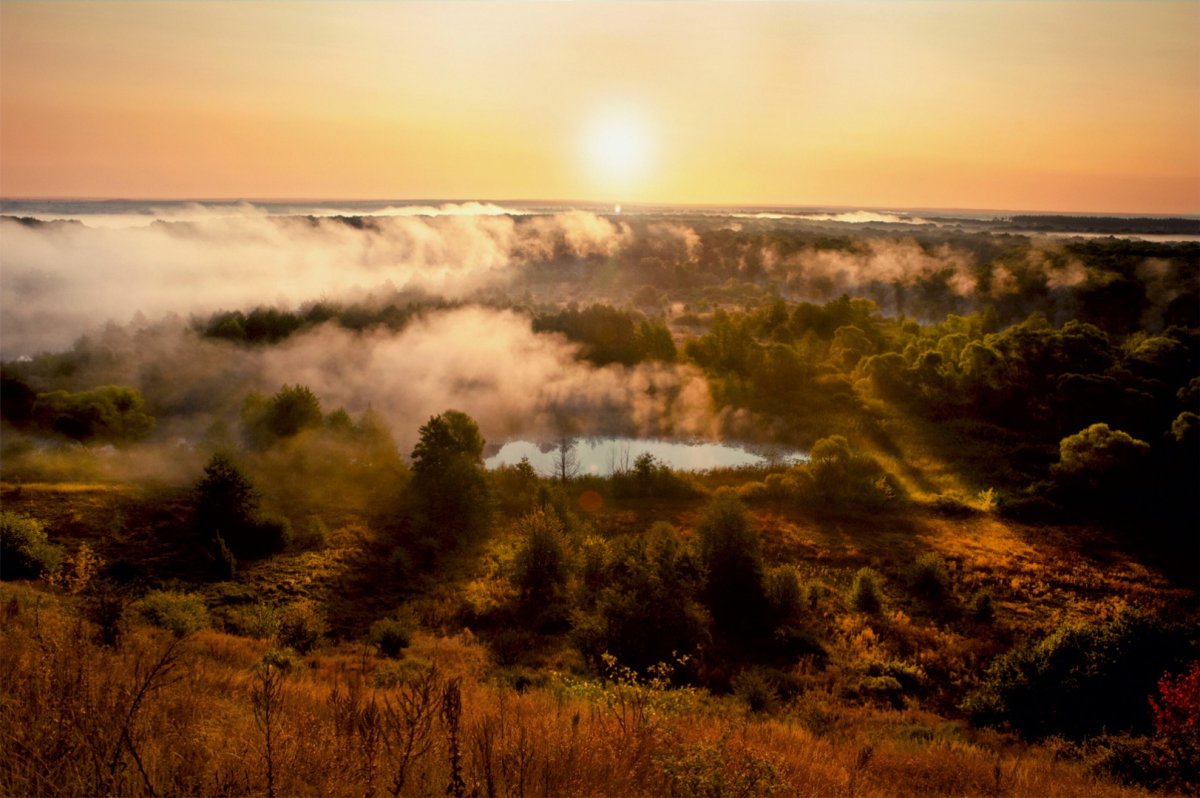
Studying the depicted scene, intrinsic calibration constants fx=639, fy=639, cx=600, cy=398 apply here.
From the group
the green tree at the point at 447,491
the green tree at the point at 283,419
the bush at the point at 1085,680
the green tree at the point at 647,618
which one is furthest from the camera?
the green tree at the point at 283,419

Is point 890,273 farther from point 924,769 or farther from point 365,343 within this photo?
point 924,769

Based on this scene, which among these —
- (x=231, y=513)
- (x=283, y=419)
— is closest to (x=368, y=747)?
(x=231, y=513)

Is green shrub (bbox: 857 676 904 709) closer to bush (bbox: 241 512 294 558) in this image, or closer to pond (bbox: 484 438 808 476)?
bush (bbox: 241 512 294 558)

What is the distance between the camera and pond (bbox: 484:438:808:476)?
4309 centimetres

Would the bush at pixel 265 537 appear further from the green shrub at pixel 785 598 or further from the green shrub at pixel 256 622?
the green shrub at pixel 785 598

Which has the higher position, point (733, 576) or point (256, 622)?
point (256, 622)

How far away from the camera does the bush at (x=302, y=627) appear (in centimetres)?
1878

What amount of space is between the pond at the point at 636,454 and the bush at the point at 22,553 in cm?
2403

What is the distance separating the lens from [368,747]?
538 cm

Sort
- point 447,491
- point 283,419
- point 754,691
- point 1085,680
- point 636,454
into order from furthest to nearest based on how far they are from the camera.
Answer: point 636,454
point 283,419
point 447,491
point 754,691
point 1085,680

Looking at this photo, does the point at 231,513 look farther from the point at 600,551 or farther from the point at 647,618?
the point at 647,618

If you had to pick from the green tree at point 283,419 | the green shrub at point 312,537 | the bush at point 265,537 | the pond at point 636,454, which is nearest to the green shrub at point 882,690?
the green shrub at point 312,537

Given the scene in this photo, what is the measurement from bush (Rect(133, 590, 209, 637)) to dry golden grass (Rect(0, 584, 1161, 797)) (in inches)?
243

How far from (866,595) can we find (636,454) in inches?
915
